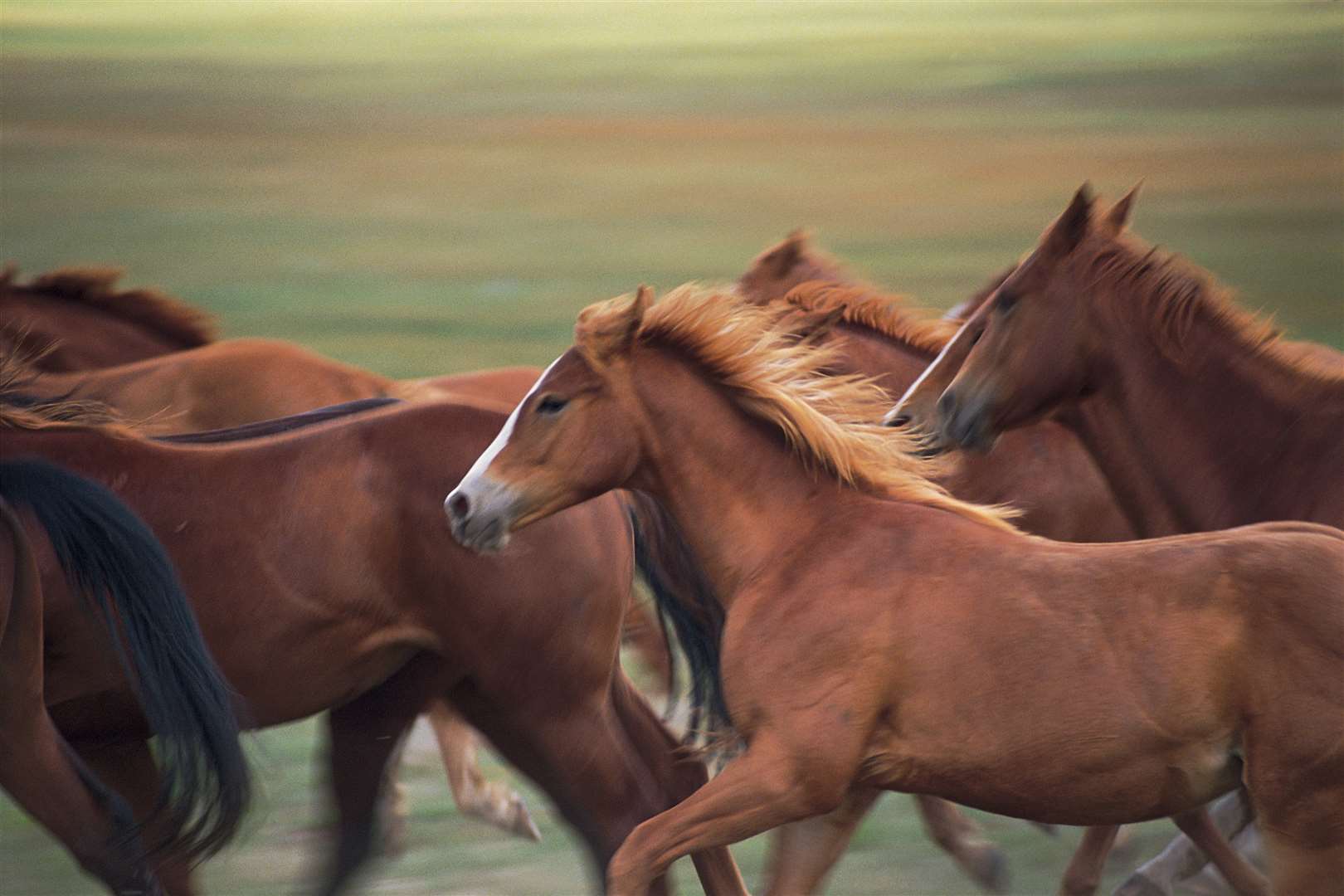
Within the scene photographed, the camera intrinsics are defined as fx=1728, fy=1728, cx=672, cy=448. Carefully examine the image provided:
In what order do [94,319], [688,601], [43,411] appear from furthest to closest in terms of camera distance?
[94,319] < [688,601] < [43,411]

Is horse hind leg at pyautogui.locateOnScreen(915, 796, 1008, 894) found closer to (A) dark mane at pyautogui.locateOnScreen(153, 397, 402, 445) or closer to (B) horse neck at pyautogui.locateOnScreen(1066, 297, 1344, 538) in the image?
(B) horse neck at pyautogui.locateOnScreen(1066, 297, 1344, 538)

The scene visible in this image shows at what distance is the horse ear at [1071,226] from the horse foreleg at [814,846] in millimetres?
1120

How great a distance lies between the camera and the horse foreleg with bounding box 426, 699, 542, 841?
402 cm

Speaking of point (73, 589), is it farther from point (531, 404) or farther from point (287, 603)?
point (531, 404)

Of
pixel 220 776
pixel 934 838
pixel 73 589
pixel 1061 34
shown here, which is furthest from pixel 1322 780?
pixel 1061 34

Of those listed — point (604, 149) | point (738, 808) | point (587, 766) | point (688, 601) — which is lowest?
point (587, 766)

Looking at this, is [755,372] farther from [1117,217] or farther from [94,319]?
[94,319]

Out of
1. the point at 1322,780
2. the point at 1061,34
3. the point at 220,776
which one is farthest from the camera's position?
the point at 1061,34

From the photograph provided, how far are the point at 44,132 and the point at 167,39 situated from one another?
638 millimetres

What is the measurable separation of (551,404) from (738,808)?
65 cm

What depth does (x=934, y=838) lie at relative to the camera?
360cm

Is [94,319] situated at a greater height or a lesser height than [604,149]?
lesser

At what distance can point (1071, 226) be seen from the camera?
3.14m

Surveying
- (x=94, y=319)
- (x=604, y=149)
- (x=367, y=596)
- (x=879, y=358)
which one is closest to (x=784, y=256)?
(x=879, y=358)
